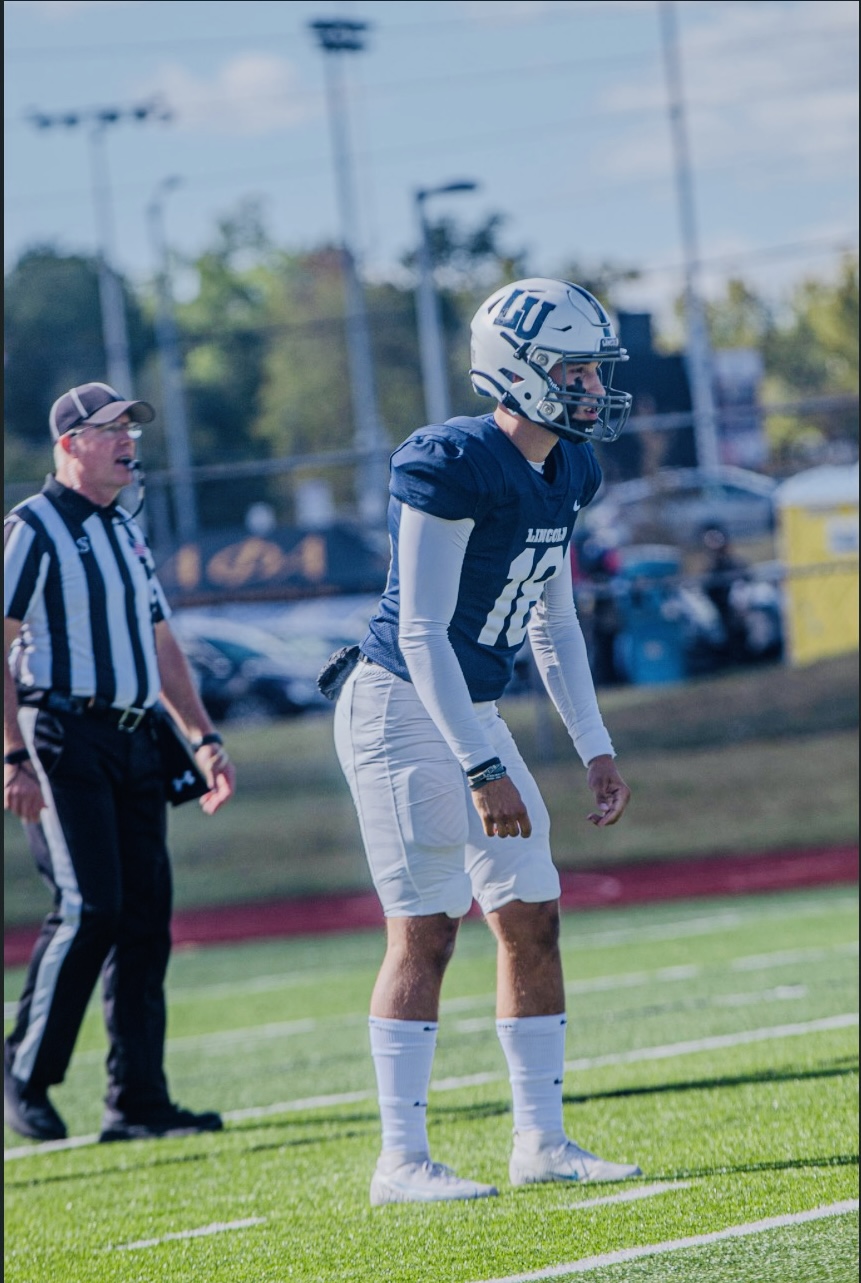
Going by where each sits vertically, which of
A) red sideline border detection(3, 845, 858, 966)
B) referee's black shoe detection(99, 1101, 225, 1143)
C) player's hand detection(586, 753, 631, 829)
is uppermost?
player's hand detection(586, 753, 631, 829)

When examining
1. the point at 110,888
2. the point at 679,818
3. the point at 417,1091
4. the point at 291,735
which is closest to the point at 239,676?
the point at 291,735

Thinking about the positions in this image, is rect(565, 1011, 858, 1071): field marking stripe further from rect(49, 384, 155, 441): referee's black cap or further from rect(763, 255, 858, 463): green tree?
rect(763, 255, 858, 463): green tree

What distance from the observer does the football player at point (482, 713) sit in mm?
3598

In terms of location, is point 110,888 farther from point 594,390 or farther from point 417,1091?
point 594,390

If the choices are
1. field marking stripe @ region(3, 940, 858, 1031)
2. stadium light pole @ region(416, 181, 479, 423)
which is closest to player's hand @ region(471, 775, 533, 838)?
field marking stripe @ region(3, 940, 858, 1031)

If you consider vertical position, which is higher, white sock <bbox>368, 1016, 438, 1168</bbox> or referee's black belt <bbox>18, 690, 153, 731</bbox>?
referee's black belt <bbox>18, 690, 153, 731</bbox>

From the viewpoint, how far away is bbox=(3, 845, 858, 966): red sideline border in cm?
1179

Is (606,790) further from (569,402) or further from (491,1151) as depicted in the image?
(491,1151)

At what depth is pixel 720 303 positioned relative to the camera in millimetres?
29375

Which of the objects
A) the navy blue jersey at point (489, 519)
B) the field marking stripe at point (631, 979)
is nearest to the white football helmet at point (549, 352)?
the navy blue jersey at point (489, 519)

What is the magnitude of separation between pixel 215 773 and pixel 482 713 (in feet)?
3.84

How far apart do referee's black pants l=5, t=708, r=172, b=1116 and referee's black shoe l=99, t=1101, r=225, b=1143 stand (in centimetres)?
2

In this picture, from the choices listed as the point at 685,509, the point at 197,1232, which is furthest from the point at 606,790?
the point at 685,509

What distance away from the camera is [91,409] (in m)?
4.52
